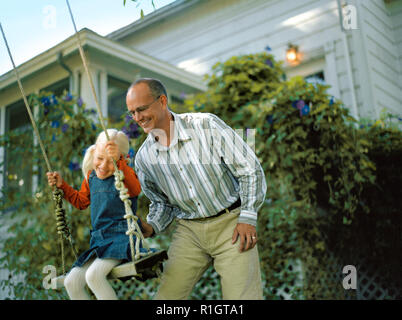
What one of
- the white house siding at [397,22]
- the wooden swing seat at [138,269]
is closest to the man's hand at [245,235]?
the wooden swing seat at [138,269]

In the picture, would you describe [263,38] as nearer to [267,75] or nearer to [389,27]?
[267,75]

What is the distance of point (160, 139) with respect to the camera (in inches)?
74.2

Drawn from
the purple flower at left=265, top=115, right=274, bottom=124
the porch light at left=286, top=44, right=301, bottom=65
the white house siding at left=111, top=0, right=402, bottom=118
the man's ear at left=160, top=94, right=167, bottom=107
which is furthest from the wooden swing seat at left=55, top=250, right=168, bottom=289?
the porch light at left=286, top=44, right=301, bottom=65

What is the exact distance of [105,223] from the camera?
176 centimetres

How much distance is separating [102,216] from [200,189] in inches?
17.5

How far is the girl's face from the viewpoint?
176cm

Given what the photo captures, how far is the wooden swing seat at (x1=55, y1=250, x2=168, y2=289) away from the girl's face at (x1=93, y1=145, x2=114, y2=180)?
42 cm

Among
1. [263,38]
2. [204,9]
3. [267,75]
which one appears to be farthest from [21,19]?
[204,9]

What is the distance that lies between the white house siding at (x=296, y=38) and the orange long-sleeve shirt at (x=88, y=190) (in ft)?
7.63

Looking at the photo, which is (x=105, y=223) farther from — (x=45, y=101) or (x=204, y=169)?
(x=45, y=101)

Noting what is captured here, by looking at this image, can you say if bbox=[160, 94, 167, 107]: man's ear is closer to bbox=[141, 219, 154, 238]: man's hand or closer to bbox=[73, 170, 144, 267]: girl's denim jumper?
bbox=[73, 170, 144, 267]: girl's denim jumper

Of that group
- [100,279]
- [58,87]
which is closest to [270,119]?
[100,279]

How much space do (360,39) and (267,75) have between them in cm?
90
